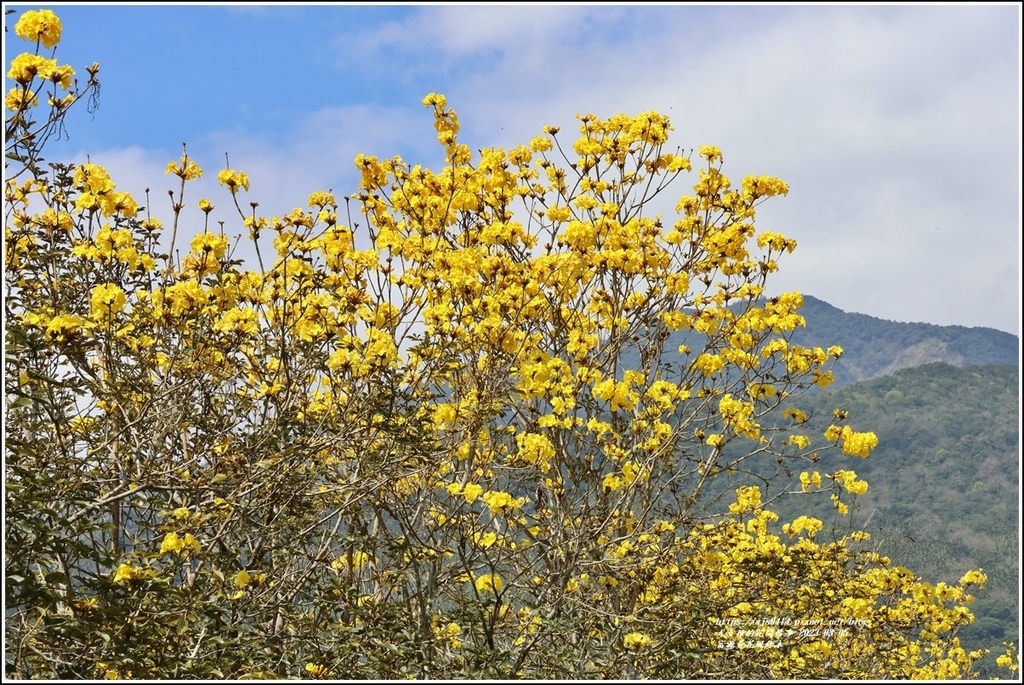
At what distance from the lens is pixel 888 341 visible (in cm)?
17625

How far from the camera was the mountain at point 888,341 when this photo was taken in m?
153

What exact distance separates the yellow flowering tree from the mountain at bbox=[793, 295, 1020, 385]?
15184cm

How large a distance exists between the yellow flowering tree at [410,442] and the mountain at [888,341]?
498ft

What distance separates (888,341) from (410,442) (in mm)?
185004

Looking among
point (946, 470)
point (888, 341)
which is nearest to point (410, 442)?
point (946, 470)

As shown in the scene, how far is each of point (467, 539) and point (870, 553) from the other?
11.5 feet

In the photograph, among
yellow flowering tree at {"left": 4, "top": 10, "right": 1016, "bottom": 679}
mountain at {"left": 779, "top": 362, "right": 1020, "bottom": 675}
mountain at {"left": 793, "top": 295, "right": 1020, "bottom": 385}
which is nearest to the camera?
yellow flowering tree at {"left": 4, "top": 10, "right": 1016, "bottom": 679}

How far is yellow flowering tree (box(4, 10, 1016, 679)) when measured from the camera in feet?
10.4

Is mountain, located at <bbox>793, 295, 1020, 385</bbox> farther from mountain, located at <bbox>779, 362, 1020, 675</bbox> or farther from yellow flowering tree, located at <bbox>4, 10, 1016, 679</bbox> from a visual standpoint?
yellow flowering tree, located at <bbox>4, 10, 1016, 679</bbox>

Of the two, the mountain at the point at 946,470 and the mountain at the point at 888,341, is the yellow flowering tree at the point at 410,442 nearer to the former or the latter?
the mountain at the point at 946,470

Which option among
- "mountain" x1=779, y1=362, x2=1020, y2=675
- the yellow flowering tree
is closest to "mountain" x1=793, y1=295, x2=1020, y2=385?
"mountain" x1=779, y1=362, x2=1020, y2=675

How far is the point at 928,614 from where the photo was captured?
7.20 m

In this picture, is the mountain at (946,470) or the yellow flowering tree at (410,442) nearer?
the yellow flowering tree at (410,442)

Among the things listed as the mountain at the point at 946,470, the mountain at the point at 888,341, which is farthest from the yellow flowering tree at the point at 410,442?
the mountain at the point at 888,341
